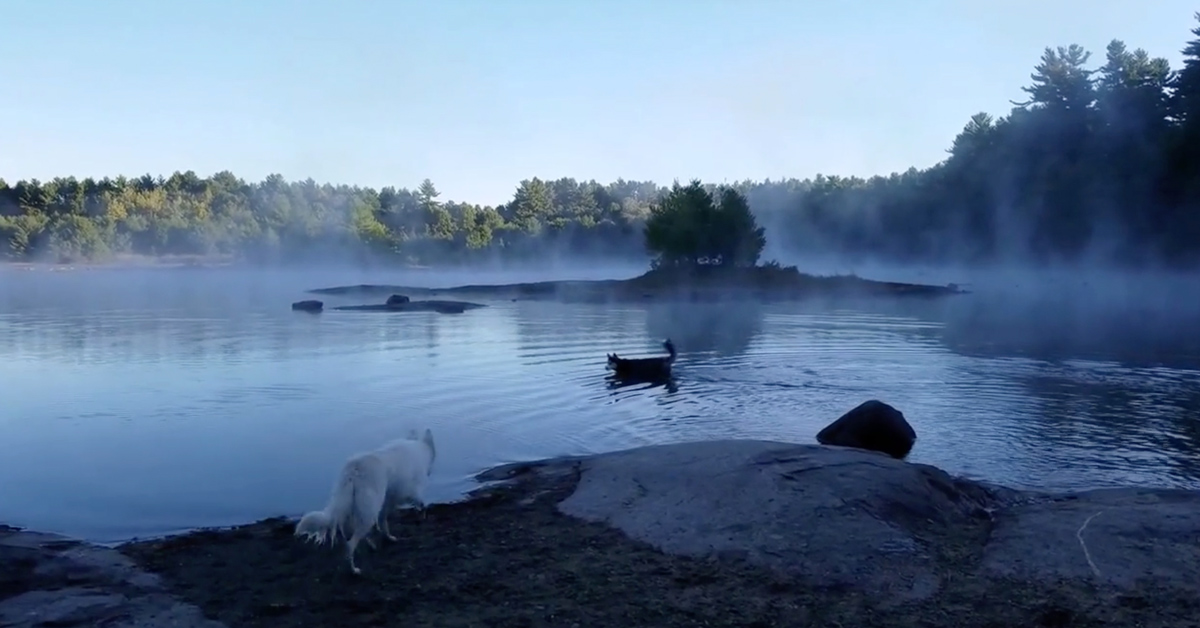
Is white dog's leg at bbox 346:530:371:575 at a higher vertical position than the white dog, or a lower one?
lower

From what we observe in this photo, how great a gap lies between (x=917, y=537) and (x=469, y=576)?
12.4 feet

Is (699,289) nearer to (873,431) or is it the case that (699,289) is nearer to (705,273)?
(705,273)

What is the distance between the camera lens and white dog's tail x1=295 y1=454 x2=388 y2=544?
27.8ft

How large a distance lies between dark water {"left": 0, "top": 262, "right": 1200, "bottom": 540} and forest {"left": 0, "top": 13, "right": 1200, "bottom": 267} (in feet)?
125

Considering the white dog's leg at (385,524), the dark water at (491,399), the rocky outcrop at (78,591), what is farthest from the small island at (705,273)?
the rocky outcrop at (78,591)

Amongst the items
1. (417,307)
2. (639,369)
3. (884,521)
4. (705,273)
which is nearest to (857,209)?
(705,273)

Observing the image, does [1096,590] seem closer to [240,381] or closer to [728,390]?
[728,390]

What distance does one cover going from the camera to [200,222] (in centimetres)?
11594

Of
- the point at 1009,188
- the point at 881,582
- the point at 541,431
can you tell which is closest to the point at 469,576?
the point at 881,582

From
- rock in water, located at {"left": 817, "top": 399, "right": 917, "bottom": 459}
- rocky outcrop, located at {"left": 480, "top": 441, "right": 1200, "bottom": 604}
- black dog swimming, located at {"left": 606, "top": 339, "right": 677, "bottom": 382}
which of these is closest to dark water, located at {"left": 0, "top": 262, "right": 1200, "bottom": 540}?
rock in water, located at {"left": 817, "top": 399, "right": 917, "bottom": 459}

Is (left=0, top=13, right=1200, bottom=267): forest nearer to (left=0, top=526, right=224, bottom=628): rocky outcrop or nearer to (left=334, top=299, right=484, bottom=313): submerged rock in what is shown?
(left=334, top=299, right=484, bottom=313): submerged rock

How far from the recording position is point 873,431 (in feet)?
45.8

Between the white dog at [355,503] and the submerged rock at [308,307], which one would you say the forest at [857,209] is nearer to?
the submerged rock at [308,307]

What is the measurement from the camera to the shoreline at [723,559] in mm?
7289
